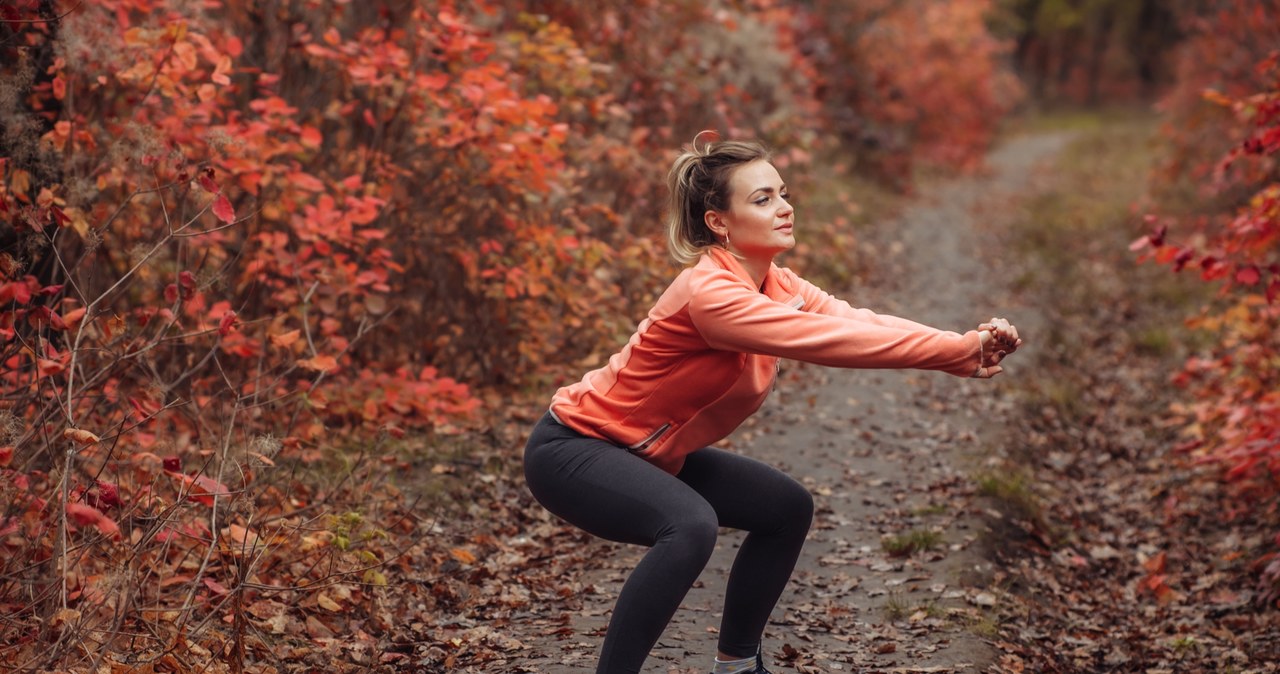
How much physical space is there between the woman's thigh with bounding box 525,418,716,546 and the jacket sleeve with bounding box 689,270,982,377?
1.50 ft

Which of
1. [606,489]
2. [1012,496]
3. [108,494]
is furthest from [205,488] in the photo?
[1012,496]

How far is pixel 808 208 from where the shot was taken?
45.7ft

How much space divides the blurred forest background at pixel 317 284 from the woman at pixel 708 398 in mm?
1150

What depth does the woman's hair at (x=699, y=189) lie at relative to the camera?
349 cm

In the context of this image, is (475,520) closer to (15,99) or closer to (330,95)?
(15,99)

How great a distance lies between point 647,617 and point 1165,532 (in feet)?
15.5

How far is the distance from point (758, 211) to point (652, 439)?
0.77 meters

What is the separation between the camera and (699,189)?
3539 millimetres

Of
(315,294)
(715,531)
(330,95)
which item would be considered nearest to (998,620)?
(715,531)

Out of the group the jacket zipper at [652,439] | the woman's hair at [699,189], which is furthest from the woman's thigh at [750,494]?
the woman's hair at [699,189]

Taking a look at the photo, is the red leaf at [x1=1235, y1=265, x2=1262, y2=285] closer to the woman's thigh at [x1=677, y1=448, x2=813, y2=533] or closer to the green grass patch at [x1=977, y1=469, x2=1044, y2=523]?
the green grass patch at [x1=977, y1=469, x2=1044, y2=523]

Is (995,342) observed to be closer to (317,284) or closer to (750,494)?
(750,494)

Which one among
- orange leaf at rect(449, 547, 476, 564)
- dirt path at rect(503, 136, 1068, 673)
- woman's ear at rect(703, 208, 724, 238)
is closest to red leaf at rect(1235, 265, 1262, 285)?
dirt path at rect(503, 136, 1068, 673)

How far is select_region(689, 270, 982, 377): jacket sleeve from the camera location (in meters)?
3.18
